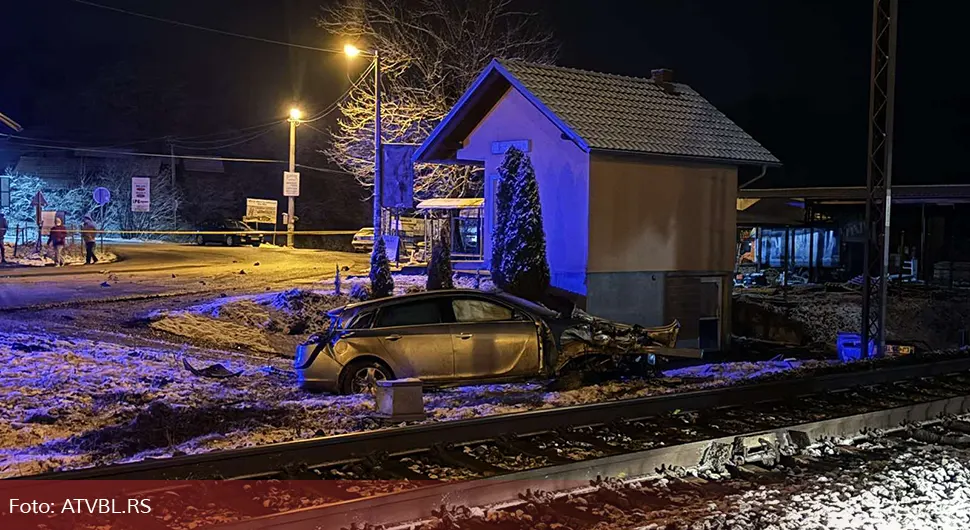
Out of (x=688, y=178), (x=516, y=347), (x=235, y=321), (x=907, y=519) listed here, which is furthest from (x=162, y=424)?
(x=688, y=178)

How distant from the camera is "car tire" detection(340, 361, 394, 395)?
1229 centimetres

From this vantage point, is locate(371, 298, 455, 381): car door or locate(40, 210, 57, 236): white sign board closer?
locate(371, 298, 455, 381): car door

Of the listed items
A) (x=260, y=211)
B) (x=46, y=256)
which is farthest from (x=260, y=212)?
(x=46, y=256)

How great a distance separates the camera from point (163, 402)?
1117cm

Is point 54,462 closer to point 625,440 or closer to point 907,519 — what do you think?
point 625,440

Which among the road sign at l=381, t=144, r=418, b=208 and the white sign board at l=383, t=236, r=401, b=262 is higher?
the road sign at l=381, t=144, r=418, b=208

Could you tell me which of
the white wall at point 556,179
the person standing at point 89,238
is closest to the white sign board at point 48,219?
the person standing at point 89,238

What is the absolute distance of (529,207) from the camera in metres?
20.3

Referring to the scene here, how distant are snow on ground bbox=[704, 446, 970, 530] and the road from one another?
55.0 feet

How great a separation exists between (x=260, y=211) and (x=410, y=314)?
40045mm

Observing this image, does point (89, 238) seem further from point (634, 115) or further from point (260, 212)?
point (260, 212)

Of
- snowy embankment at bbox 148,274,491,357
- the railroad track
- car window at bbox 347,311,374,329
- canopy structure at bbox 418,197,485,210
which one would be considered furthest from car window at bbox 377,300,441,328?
canopy structure at bbox 418,197,485,210

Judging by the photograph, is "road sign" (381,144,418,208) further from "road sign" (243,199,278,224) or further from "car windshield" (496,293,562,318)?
"road sign" (243,199,278,224)

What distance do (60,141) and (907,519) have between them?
60.4 meters
